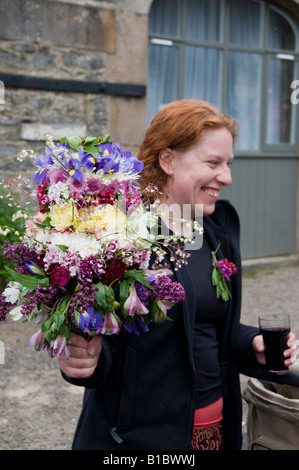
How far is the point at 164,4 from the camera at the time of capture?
307 inches

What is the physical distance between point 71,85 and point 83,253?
5.22 metres

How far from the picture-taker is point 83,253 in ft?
5.42

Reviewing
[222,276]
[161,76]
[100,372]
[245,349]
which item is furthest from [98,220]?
[161,76]

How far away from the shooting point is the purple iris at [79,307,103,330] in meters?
1.63

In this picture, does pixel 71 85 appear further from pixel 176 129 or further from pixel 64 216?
pixel 64 216

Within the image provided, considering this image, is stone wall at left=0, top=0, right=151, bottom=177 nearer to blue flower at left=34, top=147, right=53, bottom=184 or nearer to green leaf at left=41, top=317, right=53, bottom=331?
blue flower at left=34, top=147, right=53, bottom=184

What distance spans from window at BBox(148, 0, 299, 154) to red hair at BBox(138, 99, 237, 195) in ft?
18.5

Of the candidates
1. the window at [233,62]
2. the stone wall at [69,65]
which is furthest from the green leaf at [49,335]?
the window at [233,62]

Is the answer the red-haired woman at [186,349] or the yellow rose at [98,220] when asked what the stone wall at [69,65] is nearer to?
the red-haired woman at [186,349]

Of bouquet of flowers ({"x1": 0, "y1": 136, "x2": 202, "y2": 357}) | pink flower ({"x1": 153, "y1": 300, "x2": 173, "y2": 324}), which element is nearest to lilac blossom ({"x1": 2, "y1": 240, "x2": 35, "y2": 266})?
bouquet of flowers ({"x1": 0, "y1": 136, "x2": 202, "y2": 357})
